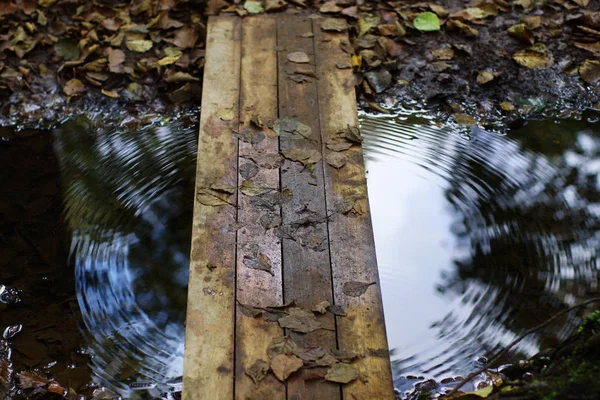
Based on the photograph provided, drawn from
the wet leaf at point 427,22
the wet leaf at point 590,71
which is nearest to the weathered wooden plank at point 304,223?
the wet leaf at point 427,22

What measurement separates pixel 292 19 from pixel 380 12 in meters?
0.60

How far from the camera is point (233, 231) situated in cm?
257

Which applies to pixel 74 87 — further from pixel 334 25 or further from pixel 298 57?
pixel 334 25

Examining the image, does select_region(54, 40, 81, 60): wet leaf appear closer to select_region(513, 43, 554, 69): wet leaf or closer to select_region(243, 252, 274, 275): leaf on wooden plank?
select_region(243, 252, 274, 275): leaf on wooden plank

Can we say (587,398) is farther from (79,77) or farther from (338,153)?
(79,77)

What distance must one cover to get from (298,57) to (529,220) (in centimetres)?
144

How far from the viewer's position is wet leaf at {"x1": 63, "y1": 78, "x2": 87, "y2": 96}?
387 centimetres

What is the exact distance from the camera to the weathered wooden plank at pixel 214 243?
2105 millimetres

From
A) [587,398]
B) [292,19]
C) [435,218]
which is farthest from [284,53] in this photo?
[587,398]

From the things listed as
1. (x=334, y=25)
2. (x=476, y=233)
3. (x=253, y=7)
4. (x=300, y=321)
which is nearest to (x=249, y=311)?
(x=300, y=321)

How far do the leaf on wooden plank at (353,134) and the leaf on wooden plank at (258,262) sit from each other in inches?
31.9

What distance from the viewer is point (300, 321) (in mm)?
2229

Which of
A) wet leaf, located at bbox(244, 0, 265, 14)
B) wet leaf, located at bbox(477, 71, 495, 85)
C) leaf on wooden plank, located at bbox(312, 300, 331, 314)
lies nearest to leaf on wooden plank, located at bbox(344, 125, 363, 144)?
leaf on wooden plank, located at bbox(312, 300, 331, 314)

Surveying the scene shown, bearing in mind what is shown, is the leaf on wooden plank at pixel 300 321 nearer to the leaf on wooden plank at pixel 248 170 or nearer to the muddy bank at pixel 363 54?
the leaf on wooden plank at pixel 248 170
